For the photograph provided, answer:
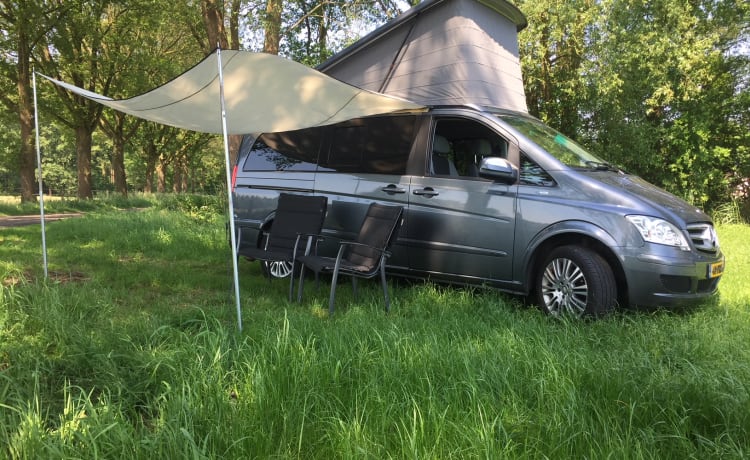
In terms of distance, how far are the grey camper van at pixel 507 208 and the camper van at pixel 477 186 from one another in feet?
0.04

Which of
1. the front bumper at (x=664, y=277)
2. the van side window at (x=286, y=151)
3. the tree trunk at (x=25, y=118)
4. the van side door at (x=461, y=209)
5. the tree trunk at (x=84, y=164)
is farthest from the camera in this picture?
the tree trunk at (x=84, y=164)

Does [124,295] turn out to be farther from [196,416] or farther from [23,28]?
[23,28]

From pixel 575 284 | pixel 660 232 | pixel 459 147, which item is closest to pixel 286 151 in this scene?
pixel 459 147

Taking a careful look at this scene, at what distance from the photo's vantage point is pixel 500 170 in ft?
14.0

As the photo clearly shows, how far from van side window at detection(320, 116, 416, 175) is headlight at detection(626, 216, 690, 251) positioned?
2.28m

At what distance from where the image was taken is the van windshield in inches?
177

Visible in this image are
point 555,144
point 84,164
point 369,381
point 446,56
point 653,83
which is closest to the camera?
point 369,381

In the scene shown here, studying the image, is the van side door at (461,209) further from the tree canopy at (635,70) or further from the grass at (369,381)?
the tree canopy at (635,70)

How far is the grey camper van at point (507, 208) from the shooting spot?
150 inches

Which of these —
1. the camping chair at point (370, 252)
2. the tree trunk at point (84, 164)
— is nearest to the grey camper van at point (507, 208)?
the camping chair at point (370, 252)

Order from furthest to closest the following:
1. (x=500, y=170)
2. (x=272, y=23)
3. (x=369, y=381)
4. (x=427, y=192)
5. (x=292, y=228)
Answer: (x=272, y=23) → (x=292, y=228) → (x=427, y=192) → (x=500, y=170) → (x=369, y=381)

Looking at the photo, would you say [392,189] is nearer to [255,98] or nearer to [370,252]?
A: [370,252]

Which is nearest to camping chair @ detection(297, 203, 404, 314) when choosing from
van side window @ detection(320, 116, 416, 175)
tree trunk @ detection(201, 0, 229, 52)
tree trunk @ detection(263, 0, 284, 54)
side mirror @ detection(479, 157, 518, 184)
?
van side window @ detection(320, 116, 416, 175)

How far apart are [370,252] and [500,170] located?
1.41 metres
